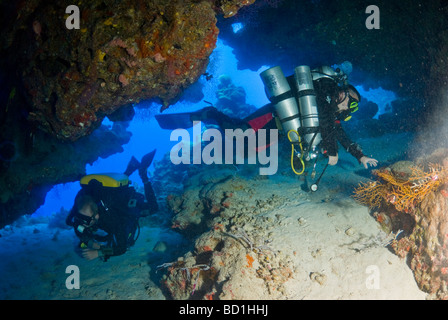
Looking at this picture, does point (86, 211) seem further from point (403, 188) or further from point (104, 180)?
point (403, 188)

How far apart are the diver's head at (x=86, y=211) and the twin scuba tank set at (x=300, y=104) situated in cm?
483

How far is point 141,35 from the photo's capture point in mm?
3914

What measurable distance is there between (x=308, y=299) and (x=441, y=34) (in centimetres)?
841

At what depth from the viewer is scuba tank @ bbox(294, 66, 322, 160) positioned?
446 cm

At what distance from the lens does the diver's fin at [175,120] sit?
21.6ft

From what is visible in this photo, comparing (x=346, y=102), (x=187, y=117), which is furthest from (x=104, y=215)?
(x=346, y=102)

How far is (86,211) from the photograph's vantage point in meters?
5.13

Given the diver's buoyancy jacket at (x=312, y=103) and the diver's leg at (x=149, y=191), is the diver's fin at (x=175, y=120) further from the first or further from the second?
the diver's buoyancy jacket at (x=312, y=103)

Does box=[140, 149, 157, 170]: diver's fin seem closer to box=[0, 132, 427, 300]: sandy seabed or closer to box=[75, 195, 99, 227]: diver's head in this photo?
box=[0, 132, 427, 300]: sandy seabed

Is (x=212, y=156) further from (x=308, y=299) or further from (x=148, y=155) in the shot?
(x=308, y=299)

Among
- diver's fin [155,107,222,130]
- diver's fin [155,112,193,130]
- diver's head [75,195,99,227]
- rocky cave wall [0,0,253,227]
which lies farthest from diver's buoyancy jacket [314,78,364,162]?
diver's head [75,195,99,227]

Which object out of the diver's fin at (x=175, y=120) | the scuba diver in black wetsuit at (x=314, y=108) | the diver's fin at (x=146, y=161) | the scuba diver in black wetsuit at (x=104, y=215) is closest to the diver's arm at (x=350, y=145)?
the scuba diver in black wetsuit at (x=314, y=108)

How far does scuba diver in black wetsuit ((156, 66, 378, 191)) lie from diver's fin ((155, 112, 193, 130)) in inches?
105

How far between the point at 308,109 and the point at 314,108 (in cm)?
14
